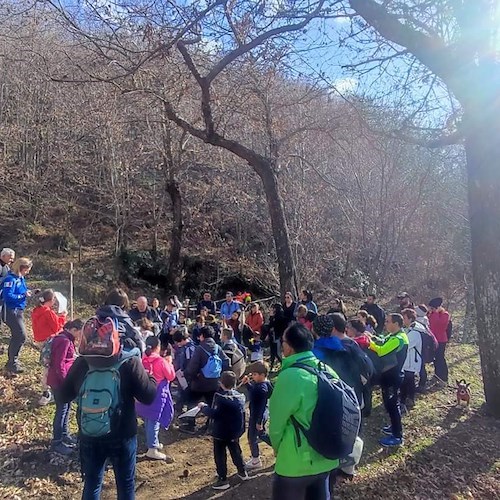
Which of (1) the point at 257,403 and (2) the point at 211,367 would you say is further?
(2) the point at 211,367

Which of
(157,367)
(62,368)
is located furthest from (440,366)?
(62,368)

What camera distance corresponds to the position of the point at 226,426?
5.38 metres

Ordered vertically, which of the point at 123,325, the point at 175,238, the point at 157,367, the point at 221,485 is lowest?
the point at 221,485

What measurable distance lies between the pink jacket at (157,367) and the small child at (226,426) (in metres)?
0.70

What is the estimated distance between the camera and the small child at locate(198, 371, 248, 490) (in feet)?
17.7

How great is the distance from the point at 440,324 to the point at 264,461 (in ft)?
18.2

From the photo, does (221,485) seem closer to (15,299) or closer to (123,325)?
(123,325)

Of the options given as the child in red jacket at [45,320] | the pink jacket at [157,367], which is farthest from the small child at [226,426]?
the child in red jacket at [45,320]

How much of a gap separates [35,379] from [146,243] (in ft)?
47.6

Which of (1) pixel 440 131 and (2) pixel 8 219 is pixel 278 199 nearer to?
(1) pixel 440 131

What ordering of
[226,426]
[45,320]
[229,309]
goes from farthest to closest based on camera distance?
[229,309], [45,320], [226,426]

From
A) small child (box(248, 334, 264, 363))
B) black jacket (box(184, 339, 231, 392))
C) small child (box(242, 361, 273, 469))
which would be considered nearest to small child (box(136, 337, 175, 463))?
black jacket (box(184, 339, 231, 392))

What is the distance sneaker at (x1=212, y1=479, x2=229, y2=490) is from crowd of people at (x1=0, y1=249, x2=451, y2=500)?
14 mm

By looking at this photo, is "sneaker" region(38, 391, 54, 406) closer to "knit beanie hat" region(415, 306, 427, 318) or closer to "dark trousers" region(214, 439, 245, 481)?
"dark trousers" region(214, 439, 245, 481)
